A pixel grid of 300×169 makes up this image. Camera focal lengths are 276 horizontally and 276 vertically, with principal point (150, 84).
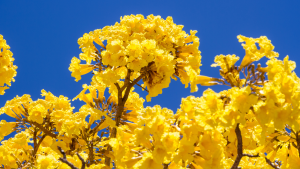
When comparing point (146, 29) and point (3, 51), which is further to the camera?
point (3, 51)

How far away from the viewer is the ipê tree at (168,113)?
3.18 metres

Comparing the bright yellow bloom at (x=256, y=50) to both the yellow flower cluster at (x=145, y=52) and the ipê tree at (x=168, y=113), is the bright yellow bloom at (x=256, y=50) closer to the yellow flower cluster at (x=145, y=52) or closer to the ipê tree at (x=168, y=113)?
the ipê tree at (x=168, y=113)

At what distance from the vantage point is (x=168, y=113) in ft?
13.0

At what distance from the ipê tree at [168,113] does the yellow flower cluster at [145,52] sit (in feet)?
0.06

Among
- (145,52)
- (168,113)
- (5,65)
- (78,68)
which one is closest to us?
(168,113)

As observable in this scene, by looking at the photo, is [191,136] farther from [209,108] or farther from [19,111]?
[19,111]

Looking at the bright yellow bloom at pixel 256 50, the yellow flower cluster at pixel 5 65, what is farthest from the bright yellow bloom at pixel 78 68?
the bright yellow bloom at pixel 256 50

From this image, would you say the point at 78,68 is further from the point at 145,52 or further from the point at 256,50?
the point at 256,50

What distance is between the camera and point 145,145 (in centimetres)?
390

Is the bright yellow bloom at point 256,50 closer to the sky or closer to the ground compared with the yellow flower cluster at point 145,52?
closer to the ground

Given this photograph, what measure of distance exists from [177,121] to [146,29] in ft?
7.16

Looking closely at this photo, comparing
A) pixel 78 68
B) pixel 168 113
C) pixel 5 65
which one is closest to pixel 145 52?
pixel 168 113

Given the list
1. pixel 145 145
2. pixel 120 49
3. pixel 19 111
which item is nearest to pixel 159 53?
pixel 120 49

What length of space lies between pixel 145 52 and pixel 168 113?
1.23 metres
